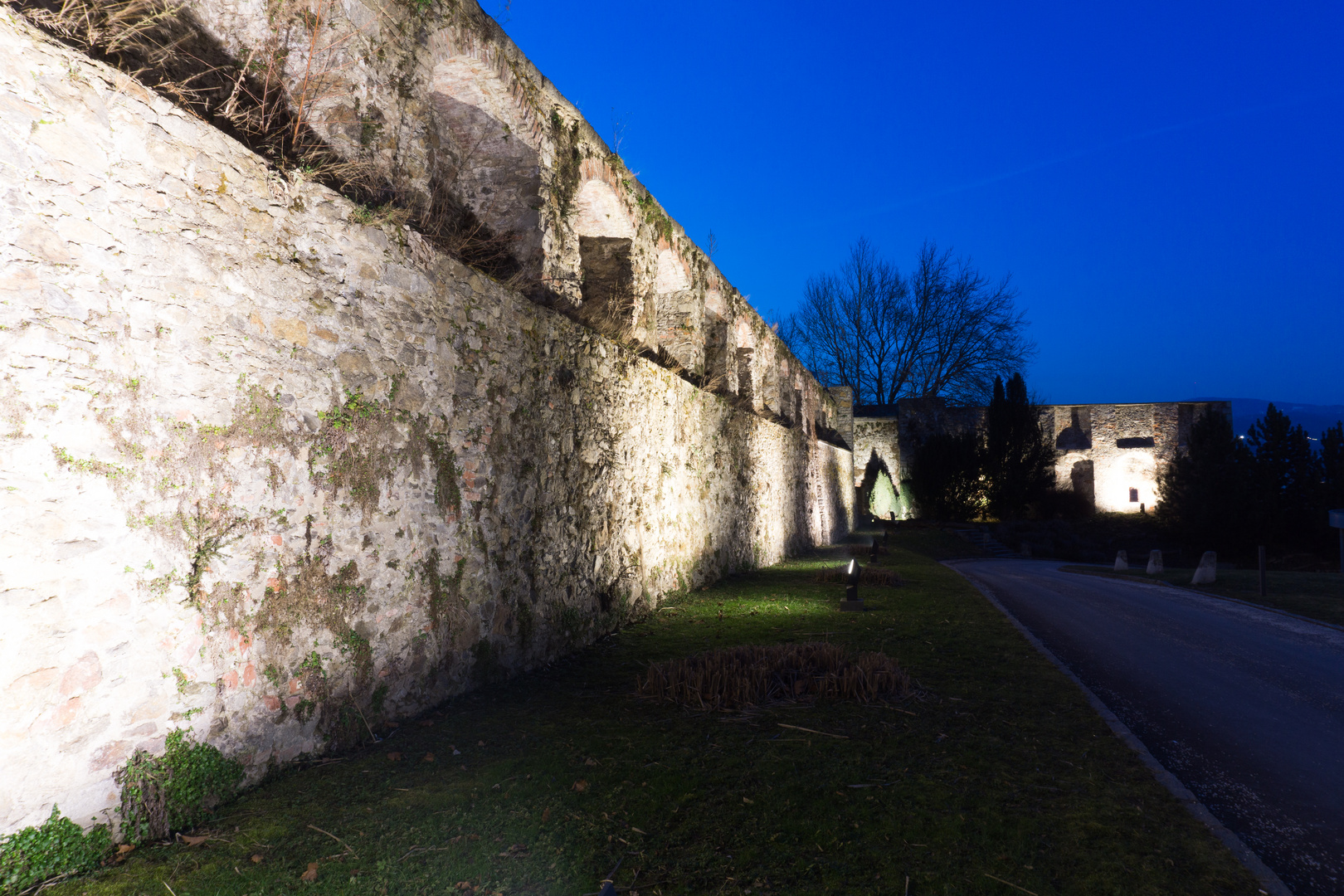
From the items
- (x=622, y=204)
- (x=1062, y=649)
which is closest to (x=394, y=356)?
(x=622, y=204)

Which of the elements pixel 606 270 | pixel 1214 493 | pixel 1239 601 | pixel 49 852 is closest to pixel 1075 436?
pixel 1214 493

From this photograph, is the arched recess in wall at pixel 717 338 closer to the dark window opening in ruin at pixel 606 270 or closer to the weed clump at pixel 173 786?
the dark window opening in ruin at pixel 606 270

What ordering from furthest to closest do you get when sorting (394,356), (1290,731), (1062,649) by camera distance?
(1062,649), (1290,731), (394,356)

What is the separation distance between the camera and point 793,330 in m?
41.1

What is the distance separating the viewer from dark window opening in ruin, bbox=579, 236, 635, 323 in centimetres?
768

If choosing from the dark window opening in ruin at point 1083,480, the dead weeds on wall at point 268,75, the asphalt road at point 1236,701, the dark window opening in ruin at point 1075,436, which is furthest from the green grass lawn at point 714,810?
the dark window opening in ruin at point 1075,436

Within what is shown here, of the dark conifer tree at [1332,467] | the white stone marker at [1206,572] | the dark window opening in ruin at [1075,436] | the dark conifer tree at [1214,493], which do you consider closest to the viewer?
the white stone marker at [1206,572]

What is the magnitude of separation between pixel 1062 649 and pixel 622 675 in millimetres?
4364

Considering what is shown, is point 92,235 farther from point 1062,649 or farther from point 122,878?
point 1062,649

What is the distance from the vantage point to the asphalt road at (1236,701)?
2973 mm

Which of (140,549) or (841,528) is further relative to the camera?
(841,528)

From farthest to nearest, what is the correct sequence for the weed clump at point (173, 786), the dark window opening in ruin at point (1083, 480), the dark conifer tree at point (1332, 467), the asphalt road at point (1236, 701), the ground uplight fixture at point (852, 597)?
the dark window opening in ruin at point (1083, 480) → the dark conifer tree at point (1332, 467) → the ground uplight fixture at point (852, 597) → the asphalt road at point (1236, 701) → the weed clump at point (173, 786)

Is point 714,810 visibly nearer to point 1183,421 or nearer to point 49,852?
point 49,852

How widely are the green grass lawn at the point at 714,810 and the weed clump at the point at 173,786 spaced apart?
10cm
